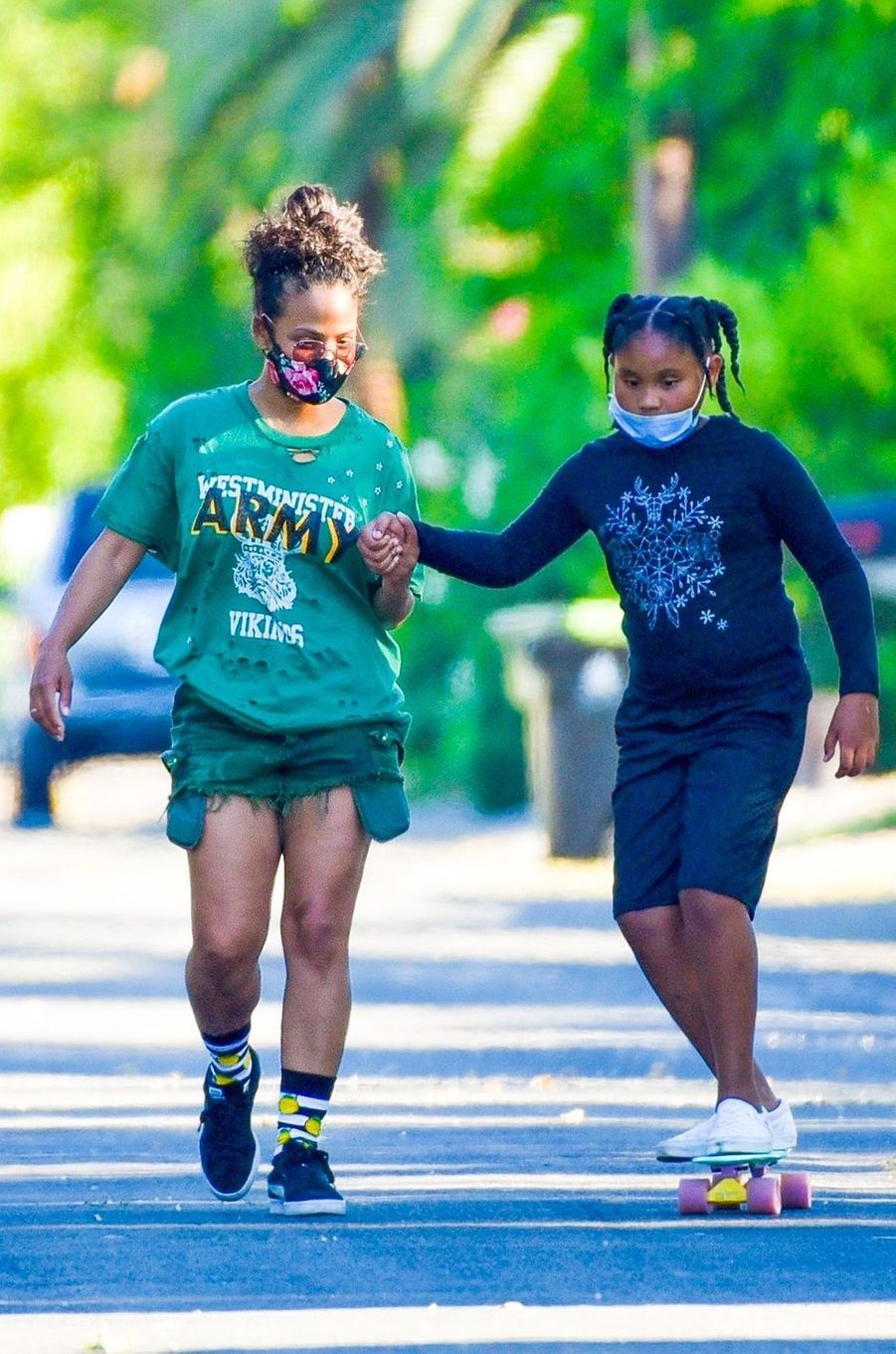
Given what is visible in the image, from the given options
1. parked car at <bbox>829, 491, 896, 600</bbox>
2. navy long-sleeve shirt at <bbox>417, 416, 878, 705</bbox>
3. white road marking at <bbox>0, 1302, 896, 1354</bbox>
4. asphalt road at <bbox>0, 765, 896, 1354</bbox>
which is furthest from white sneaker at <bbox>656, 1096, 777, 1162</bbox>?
parked car at <bbox>829, 491, 896, 600</bbox>

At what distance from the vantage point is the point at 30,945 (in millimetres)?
12422

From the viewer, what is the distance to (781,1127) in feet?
20.1

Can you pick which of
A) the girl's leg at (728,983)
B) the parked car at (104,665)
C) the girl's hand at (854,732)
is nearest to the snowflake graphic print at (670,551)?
the girl's hand at (854,732)

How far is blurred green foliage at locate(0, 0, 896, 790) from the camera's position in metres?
18.3

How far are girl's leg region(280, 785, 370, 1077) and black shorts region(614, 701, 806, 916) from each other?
550 mm

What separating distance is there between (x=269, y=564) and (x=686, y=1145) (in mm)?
1303

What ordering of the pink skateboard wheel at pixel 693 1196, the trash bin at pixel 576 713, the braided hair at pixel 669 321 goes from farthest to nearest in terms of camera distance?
the trash bin at pixel 576 713 → the braided hair at pixel 669 321 → the pink skateboard wheel at pixel 693 1196

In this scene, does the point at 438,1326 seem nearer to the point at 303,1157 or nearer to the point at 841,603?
the point at 303,1157

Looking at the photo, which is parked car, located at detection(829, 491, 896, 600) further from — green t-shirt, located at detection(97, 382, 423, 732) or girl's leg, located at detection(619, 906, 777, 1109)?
green t-shirt, located at detection(97, 382, 423, 732)

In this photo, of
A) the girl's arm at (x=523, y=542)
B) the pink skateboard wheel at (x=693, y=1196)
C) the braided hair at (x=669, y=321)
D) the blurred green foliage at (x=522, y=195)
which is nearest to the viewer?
the pink skateboard wheel at (x=693, y=1196)

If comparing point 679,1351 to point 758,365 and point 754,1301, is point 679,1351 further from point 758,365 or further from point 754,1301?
point 758,365

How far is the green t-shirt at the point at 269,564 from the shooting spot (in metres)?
6.00

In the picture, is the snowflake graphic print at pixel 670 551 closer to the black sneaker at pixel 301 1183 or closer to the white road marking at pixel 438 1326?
the black sneaker at pixel 301 1183

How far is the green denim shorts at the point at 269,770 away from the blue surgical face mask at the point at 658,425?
Answer: 726 mm
